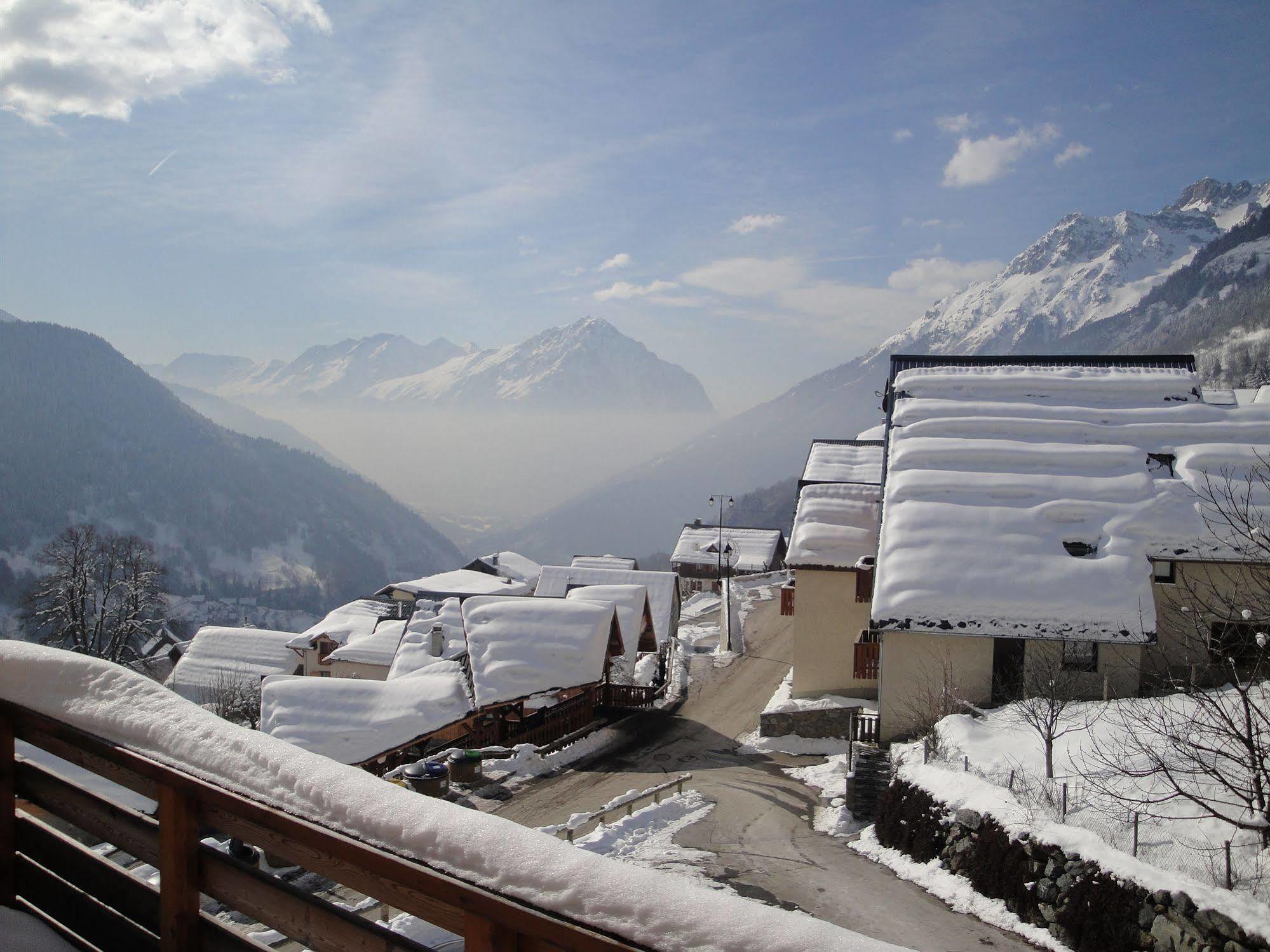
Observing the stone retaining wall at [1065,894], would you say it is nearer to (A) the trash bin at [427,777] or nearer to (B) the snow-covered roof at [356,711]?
(A) the trash bin at [427,777]

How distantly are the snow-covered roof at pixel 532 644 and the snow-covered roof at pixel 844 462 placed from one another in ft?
36.6

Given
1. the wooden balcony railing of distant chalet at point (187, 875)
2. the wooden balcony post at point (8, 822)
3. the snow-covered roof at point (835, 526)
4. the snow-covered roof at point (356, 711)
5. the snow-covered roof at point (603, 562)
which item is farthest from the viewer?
the snow-covered roof at point (603, 562)

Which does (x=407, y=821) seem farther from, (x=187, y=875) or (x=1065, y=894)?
(x=1065, y=894)

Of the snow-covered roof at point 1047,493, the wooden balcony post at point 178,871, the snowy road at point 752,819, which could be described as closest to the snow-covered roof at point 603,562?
the snowy road at point 752,819

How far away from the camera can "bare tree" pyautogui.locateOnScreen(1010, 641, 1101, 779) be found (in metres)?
16.3

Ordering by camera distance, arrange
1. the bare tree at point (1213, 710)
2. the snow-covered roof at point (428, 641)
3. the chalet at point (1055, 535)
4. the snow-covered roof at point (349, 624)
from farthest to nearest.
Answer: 1. the snow-covered roof at point (349, 624)
2. the snow-covered roof at point (428, 641)
3. the chalet at point (1055, 535)
4. the bare tree at point (1213, 710)

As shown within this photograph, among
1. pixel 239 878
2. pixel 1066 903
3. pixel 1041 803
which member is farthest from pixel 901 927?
pixel 239 878

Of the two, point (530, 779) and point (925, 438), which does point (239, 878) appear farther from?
point (925, 438)

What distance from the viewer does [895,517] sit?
24734 millimetres

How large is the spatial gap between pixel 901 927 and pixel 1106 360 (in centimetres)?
2669

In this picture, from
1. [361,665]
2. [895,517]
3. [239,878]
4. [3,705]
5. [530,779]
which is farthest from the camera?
[361,665]

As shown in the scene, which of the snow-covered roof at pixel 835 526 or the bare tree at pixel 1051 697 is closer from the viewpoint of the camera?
the bare tree at pixel 1051 697

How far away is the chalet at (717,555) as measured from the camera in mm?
72062

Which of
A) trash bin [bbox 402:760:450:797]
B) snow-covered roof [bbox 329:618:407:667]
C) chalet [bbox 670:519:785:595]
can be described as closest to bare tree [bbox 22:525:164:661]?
snow-covered roof [bbox 329:618:407:667]
